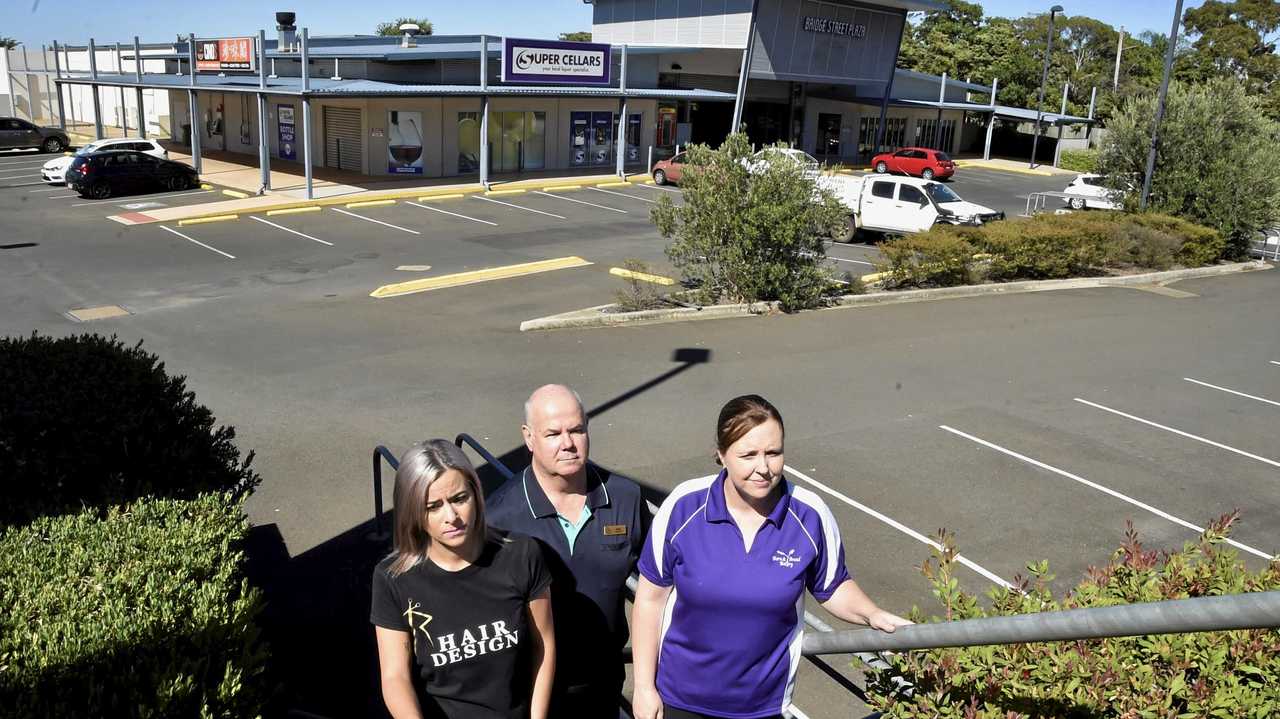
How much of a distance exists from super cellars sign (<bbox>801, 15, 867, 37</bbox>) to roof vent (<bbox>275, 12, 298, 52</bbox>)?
879 inches

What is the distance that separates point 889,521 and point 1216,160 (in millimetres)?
21900

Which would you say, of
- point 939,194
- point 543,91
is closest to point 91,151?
point 543,91

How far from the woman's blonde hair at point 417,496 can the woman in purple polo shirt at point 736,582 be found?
2.20ft

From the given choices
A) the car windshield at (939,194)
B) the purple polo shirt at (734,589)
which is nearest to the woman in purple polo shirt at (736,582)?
the purple polo shirt at (734,589)

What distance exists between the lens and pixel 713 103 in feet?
173

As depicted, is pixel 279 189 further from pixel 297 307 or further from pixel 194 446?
pixel 194 446

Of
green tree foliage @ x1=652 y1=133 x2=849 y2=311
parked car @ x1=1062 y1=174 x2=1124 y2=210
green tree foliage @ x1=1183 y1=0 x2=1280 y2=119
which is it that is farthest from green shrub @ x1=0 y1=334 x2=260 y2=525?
green tree foliage @ x1=1183 y1=0 x2=1280 y2=119

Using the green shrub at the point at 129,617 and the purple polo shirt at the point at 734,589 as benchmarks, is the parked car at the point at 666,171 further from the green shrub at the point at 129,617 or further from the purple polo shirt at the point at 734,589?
the purple polo shirt at the point at 734,589

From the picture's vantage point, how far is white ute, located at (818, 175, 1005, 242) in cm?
2694

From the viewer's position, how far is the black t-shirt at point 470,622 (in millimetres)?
3510

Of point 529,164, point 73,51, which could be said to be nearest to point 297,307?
point 529,164

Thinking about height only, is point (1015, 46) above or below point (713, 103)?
above

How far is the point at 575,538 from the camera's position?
4020 mm

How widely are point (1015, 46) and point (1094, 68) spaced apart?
8126 millimetres
